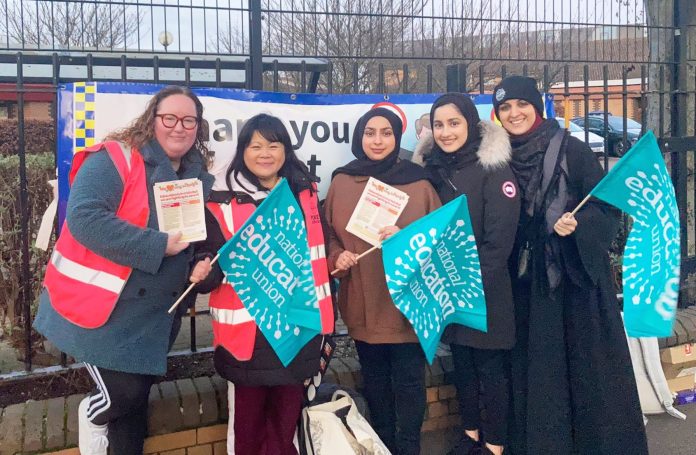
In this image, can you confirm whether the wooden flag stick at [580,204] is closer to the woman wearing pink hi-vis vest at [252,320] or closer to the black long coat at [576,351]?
the black long coat at [576,351]

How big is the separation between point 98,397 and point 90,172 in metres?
0.88

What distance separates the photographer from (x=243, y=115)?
135 inches

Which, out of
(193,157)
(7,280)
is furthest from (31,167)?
(193,157)

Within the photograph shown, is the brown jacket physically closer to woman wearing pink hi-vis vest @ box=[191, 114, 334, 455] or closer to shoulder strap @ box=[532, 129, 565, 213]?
woman wearing pink hi-vis vest @ box=[191, 114, 334, 455]

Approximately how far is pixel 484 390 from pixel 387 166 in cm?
123

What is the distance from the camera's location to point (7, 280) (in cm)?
364

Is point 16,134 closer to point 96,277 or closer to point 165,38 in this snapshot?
point 165,38

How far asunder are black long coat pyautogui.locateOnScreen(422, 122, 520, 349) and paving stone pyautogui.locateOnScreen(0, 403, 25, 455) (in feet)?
→ 6.69

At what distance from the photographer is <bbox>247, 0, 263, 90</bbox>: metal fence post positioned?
360cm

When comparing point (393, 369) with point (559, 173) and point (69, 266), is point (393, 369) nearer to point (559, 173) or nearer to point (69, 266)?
point (559, 173)

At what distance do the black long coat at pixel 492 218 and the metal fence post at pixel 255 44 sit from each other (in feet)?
3.95

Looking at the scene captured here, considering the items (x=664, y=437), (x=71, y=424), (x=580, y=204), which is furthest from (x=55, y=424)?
(x=664, y=437)

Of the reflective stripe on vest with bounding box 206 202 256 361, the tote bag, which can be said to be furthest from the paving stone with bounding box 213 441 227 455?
the reflective stripe on vest with bounding box 206 202 256 361

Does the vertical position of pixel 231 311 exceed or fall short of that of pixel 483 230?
it falls short
